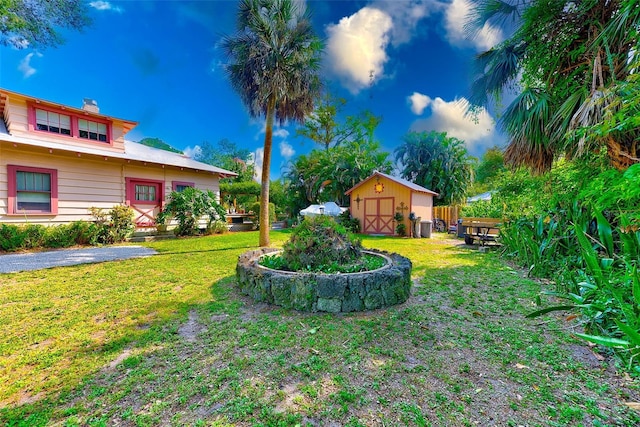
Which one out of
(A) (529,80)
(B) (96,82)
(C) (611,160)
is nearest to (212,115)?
(B) (96,82)

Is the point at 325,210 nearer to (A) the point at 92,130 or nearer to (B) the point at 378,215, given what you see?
(B) the point at 378,215

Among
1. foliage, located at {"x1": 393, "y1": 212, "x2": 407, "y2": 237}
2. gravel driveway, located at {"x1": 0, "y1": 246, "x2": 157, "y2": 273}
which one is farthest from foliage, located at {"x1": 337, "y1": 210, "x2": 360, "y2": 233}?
gravel driveway, located at {"x1": 0, "y1": 246, "x2": 157, "y2": 273}

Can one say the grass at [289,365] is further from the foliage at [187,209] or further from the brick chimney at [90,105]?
the brick chimney at [90,105]

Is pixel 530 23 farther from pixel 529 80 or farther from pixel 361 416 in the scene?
pixel 361 416

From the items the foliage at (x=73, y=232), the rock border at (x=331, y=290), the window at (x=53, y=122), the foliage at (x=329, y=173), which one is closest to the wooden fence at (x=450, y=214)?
the foliage at (x=329, y=173)

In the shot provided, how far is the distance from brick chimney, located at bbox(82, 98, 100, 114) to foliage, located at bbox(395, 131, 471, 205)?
2062cm

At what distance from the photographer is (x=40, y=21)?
721 cm

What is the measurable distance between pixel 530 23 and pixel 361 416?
742cm

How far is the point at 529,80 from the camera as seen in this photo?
6.14 metres

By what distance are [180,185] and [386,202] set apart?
10584 millimetres

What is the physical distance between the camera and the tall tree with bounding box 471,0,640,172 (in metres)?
4.19

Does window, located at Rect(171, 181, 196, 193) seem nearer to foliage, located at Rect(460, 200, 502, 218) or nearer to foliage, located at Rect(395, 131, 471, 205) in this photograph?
foliage, located at Rect(460, 200, 502, 218)

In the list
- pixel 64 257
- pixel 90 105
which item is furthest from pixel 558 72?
pixel 90 105

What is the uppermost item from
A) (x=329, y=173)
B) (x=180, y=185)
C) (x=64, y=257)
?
(x=329, y=173)
